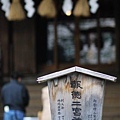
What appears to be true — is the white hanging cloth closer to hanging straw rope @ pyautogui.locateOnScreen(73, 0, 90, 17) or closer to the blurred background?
the blurred background

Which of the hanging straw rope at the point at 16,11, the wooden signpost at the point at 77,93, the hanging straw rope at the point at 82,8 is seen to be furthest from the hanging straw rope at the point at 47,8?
the wooden signpost at the point at 77,93

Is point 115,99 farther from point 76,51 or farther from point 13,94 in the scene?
point 13,94

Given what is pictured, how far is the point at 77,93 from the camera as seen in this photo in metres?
7.49

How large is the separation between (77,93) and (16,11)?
252 inches

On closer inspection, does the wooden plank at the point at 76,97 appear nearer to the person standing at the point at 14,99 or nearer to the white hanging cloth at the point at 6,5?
the person standing at the point at 14,99

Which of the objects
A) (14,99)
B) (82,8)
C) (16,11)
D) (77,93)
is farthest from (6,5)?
(77,93)

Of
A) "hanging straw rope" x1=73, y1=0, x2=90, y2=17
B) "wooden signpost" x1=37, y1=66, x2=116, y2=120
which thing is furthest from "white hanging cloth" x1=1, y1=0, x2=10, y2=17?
"wooden signpost" x1=37, y1=66, x2=116, y2=120

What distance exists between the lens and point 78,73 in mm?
7547

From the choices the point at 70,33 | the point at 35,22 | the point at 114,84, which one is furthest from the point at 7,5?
the point at 114,84

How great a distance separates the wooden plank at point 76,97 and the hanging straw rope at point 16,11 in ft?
20.1

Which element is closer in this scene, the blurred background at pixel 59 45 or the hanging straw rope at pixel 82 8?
the hanging straw rope at pixel 82 8

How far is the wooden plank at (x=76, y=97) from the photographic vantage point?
7445mm

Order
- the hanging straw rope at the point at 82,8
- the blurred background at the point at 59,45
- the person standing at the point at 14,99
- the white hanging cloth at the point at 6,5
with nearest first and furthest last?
the person standing at the point at 14,99
the hanging straw rope at the point at 82,8
the white hanging cloth at the point at 6,5
the blurred background at the point at 59,45

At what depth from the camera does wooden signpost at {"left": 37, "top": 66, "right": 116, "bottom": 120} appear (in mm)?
7441
